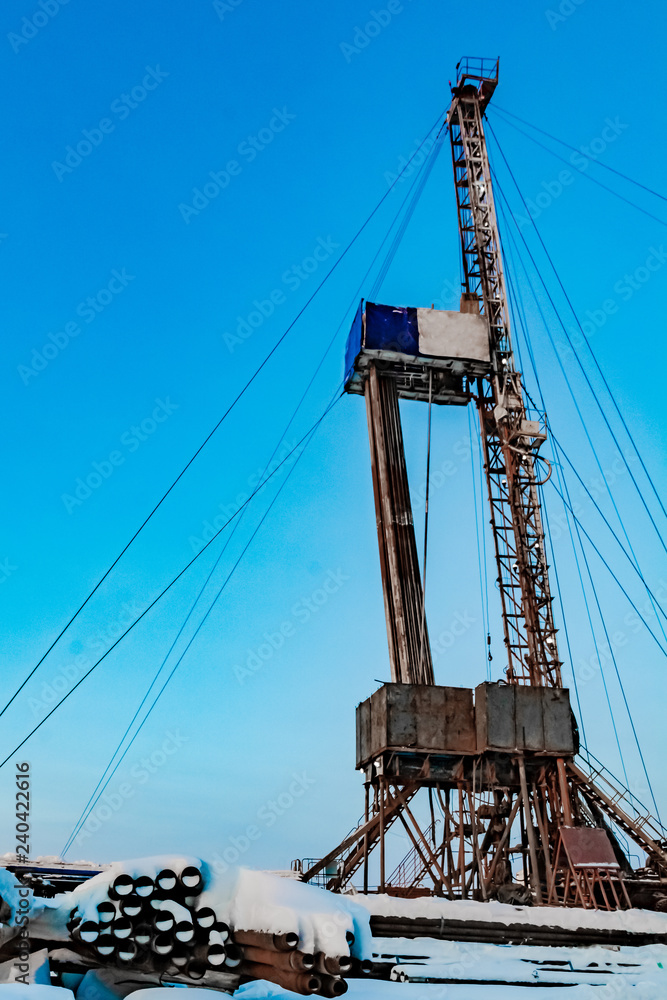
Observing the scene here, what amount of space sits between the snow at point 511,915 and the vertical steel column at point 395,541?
47.8 feet

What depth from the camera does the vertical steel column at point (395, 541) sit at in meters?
30.4

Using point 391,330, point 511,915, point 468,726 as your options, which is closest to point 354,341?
point 391,330

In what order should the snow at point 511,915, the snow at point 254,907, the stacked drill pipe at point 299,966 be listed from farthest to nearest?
the snow at point 511,915 < the snow at point 254,907 < the stacked drill pipe at point 299,966

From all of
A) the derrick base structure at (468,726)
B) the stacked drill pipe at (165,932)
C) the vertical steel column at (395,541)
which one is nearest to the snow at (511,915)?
the stacked drill pipe at (165,932)

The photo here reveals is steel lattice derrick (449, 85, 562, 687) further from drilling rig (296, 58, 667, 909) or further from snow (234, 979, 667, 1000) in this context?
snow (234, 979, 667, 1000)

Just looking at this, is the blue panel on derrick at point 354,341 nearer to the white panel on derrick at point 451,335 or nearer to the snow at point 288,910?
the white panel on derrick at point 451,335

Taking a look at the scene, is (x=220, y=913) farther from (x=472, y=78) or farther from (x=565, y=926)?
(x=472, y=78)

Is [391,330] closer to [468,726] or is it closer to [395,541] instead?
[395,541]

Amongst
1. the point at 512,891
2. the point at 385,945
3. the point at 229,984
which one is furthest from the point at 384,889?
the point at 229,984

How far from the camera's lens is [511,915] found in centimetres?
1460

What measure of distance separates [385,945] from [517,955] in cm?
184

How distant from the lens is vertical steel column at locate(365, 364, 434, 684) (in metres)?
30.4

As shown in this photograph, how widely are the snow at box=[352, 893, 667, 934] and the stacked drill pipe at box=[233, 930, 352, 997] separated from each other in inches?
271

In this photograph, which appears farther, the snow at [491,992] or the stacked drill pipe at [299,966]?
the snow at [491,992]
